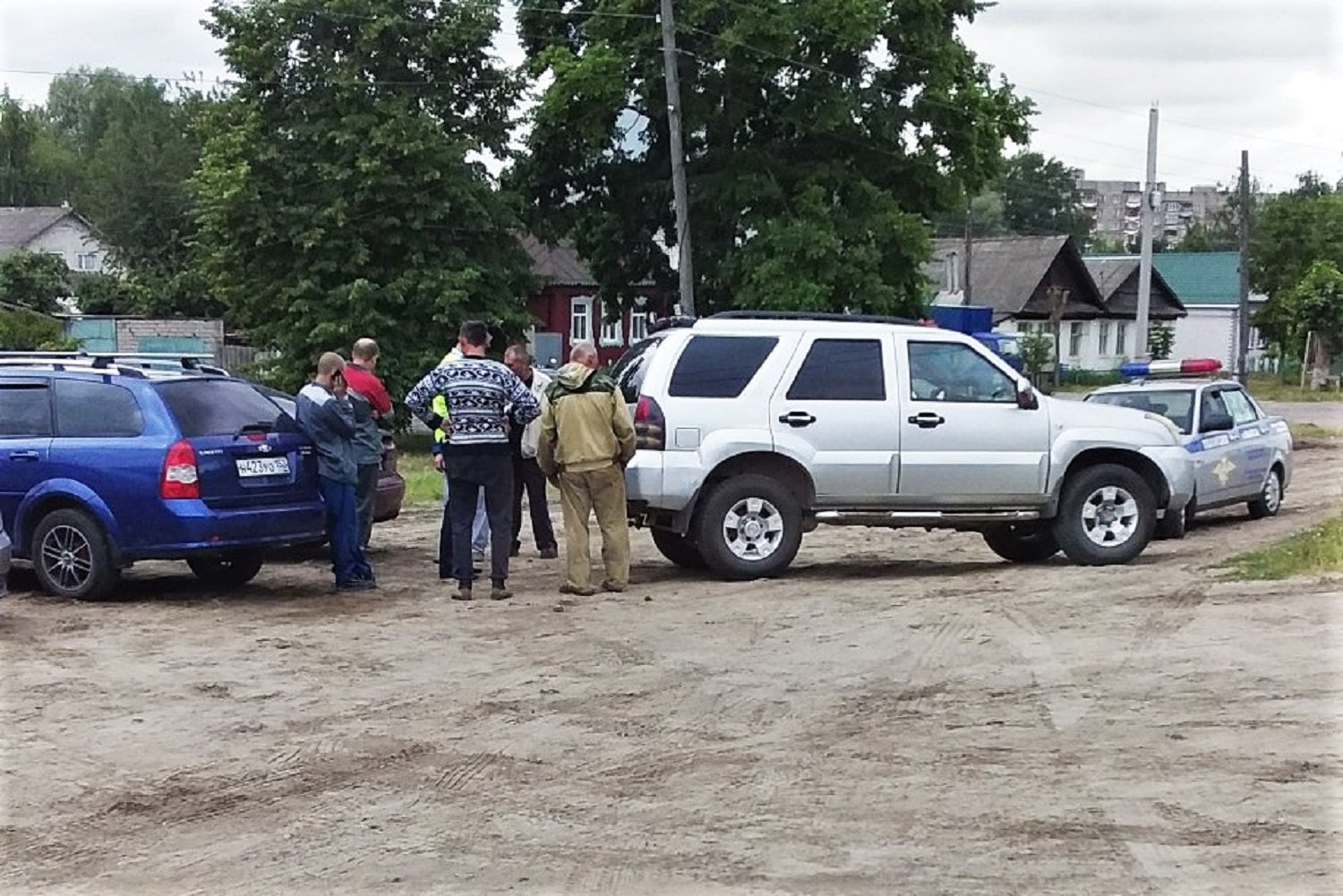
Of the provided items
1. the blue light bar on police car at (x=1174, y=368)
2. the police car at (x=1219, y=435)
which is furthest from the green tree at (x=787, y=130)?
the police car at (x=1219, y=435)

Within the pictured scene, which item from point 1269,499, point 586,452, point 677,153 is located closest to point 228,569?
point 586,452

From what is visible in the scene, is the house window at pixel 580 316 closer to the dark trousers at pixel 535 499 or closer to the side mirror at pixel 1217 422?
the side mirror at pixel 1217 422

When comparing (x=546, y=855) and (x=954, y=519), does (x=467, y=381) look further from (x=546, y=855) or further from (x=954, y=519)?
(x=546, y=855)

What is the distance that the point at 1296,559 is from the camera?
12.4m

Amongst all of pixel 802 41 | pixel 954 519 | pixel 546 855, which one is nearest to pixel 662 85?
pixel 802 41

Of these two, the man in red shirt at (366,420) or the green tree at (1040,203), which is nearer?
the man in red shirt at (366,420)

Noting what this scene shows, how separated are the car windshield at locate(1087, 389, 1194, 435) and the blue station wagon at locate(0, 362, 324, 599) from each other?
890cm

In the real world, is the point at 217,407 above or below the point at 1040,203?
→ below

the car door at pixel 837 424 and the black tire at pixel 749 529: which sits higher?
the car door at pixel 837 424

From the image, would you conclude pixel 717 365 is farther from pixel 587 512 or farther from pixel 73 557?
pixel 73 557

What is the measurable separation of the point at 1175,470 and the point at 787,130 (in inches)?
914

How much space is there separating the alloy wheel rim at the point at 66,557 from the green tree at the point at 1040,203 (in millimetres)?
128884

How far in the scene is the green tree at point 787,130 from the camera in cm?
3359

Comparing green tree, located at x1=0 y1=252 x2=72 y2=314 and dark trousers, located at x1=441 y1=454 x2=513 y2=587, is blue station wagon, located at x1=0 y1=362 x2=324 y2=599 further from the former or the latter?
green tree, located at x1=0 y1=252 x2=72 y2=314
